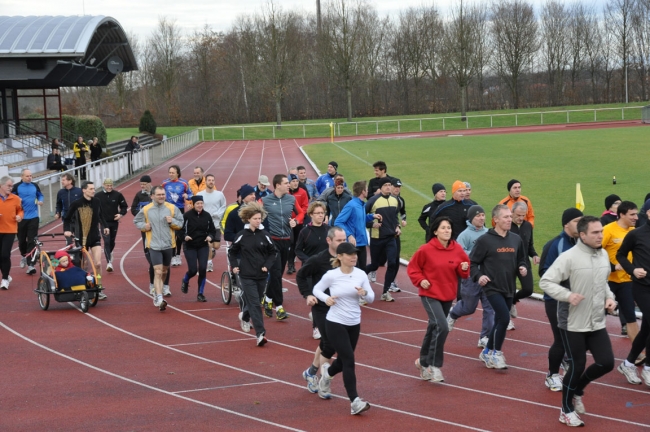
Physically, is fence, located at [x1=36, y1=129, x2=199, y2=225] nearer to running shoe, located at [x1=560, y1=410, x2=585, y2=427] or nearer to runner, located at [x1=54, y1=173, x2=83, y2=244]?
runner, located at [x1=54, y1=173, x2=83, y2=244]

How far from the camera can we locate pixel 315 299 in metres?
7.72

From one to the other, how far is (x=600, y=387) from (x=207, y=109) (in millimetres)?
80252

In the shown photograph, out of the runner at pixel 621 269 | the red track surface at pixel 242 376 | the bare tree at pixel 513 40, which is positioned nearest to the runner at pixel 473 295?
the red track surface at pixel 242 376

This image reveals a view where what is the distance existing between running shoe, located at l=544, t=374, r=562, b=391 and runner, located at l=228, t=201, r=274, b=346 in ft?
11.5

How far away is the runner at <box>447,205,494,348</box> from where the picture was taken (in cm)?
942

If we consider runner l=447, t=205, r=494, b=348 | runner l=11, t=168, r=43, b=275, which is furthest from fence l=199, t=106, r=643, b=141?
runner l=447, t=205, r=494, b=348

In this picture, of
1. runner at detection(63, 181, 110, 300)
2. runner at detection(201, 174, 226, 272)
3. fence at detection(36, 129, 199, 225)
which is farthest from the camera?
fence at detection(36, 129, 199, 225)

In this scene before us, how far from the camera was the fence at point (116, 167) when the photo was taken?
22.2m

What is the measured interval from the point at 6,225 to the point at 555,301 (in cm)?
963

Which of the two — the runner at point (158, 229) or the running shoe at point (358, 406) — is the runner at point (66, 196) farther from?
the running shoe at point (358, 406)

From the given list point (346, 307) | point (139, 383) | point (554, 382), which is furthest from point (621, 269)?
point (139, 383)

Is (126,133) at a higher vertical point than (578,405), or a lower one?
higher

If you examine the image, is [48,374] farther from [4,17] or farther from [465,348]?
[4,17]

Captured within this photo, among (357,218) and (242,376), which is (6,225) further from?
(242,376)
